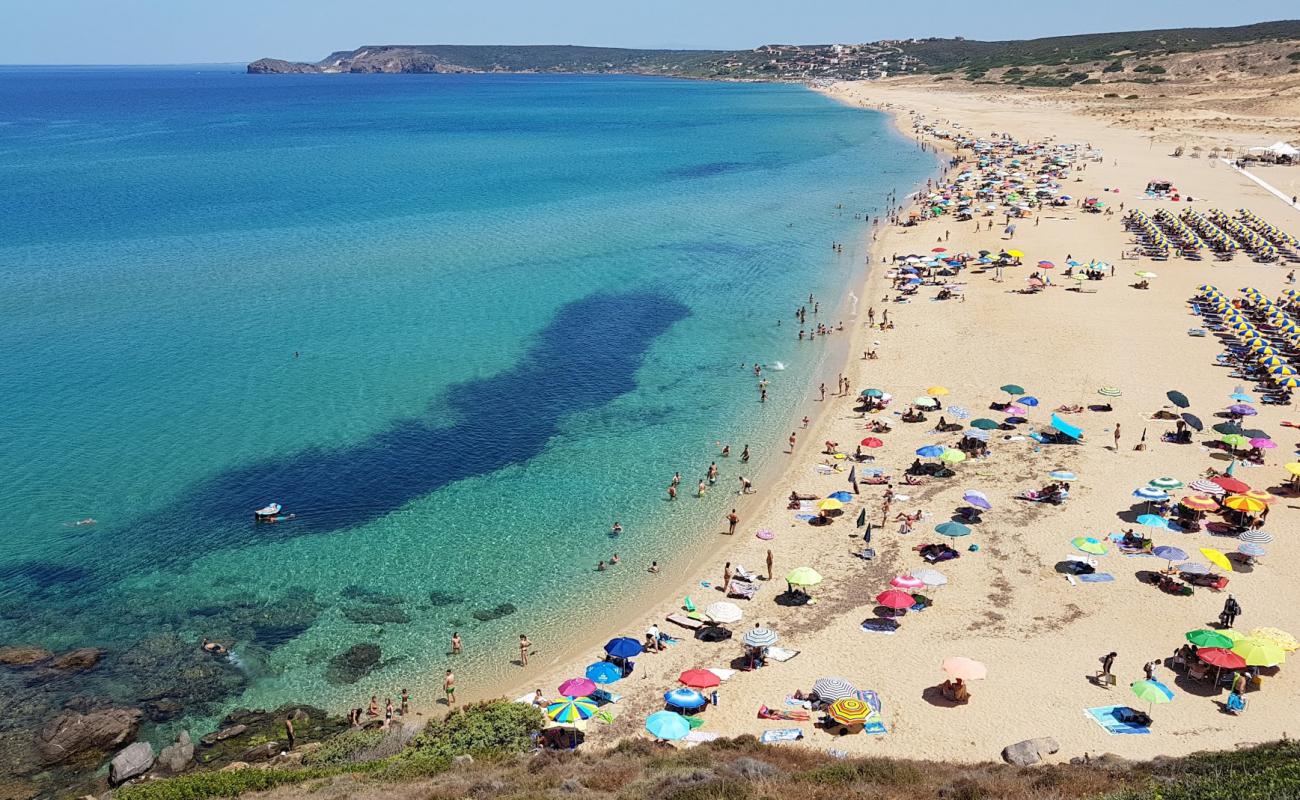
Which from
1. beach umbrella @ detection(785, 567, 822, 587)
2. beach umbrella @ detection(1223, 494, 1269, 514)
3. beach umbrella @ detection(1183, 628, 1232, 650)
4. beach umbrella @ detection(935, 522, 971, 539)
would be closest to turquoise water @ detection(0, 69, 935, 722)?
beach umbrella @ detection(785, 567, 822, 587)

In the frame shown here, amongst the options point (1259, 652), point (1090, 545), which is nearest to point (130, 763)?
point (1259, 652)

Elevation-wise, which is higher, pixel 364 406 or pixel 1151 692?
pixel 364 406

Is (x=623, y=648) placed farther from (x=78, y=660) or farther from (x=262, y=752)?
(x=78, y=660)

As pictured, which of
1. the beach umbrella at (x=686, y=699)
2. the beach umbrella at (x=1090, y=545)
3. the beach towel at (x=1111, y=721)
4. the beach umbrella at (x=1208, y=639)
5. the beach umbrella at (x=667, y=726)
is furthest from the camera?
the beach umbrella at (x=1090, y=545)

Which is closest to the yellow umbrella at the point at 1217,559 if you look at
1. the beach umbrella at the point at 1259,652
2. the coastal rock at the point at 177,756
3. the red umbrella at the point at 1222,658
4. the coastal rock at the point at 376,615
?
the beach umbrella at the point at 1259,652

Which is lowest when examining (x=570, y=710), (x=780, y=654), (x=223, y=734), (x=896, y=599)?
(x=223, y=734)

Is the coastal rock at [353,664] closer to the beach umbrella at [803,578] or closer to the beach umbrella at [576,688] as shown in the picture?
the beach umbrella at [576,688]
